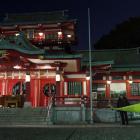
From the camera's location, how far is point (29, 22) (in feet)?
123

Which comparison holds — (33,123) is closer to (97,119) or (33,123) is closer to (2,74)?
(97,119)

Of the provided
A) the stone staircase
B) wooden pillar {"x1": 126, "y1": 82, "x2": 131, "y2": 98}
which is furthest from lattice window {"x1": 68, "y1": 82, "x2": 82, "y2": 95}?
the stone staircase

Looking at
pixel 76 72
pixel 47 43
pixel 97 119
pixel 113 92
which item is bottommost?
pixel 97 119

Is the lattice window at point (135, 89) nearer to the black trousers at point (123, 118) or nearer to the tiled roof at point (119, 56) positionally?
the tiled roof at point (119, 56)

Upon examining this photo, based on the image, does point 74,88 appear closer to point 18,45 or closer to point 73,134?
point 18,45

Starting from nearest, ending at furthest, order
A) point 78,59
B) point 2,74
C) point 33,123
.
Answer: point 33,123
point 78,59
point 2,74

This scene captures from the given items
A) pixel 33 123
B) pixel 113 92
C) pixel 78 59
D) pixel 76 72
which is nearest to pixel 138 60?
pixel 113 92

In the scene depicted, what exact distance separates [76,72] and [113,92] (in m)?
4.12

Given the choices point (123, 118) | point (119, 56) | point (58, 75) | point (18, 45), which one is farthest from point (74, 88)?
point (123, 118)

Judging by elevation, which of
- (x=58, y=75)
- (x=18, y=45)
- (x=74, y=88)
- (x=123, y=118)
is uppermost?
(x=18, y=45)

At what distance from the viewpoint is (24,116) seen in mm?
21328

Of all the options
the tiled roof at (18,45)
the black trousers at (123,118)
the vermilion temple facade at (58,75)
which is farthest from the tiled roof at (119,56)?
the black trousers at (123,118)

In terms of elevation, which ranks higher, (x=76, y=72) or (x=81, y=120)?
(x=76, y=72)

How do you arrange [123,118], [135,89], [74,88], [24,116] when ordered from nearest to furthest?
[123,118], [24,116], [74,88], [135,89]
